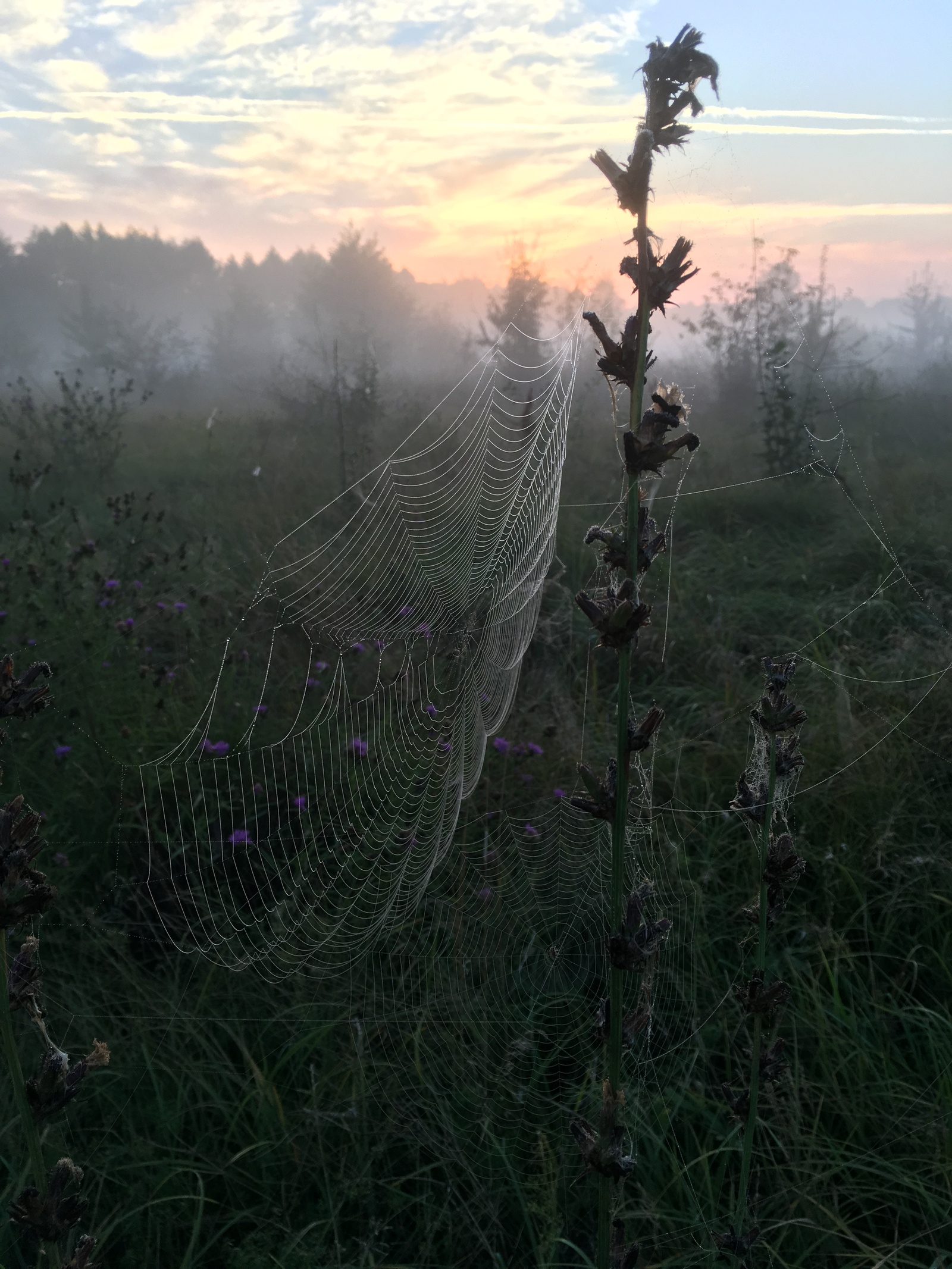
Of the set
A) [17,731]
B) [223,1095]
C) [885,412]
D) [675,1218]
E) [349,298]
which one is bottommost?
[223,1095]

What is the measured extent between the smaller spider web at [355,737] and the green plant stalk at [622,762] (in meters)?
1.42

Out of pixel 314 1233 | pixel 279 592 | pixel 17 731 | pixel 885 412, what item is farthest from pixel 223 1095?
pixel 885 412

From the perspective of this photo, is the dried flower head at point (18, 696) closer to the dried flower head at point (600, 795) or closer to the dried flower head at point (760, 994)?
the dried flower head at point (600, 795)

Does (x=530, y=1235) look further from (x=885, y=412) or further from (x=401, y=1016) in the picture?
(x=885, y=412)

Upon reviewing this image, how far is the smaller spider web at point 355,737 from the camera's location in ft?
8.81

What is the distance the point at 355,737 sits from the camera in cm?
330

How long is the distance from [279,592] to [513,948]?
286 centimetres

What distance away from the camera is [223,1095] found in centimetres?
231

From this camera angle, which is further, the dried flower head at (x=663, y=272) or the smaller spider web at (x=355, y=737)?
the smaller spider web at (x=355, y=737)

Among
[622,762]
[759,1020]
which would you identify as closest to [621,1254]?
[759,1020]

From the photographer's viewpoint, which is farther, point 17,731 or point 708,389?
point 708,389

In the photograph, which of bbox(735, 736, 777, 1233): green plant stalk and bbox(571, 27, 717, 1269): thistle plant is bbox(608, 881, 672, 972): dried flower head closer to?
bbox(571, 27, 717, 1269): thistle plant

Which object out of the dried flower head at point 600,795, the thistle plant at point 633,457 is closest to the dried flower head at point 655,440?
the thistle plant at point 633,457

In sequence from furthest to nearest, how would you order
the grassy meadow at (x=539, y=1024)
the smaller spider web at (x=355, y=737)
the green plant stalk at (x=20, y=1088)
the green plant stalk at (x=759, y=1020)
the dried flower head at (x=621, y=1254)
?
1. the smaller spider web at (x=355, y=737)
2. the grassy meadow at (x=539, y=1024)
3. the green plant stalk at (x=759, y=1020)
4. the dried flower head at (x=621, y=1254)
5. the green plant stalk at (x=20, y=1088)
